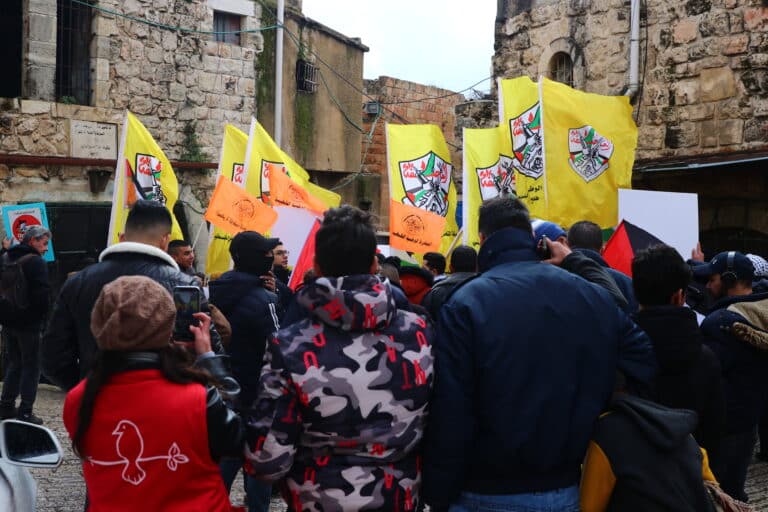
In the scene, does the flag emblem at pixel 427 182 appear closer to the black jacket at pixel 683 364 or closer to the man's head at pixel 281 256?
the man's head at pixel 281 256

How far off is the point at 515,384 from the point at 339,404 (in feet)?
1.86

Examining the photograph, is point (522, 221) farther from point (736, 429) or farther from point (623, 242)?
point (623, 242)

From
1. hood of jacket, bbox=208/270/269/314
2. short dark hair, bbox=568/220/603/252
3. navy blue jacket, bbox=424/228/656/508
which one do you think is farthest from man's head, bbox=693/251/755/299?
hood of jacket, bbox=208/270/269/314

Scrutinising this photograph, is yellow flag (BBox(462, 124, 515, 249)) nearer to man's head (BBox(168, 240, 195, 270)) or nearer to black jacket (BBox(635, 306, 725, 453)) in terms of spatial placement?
man's head (BBox(168, 240, 195, 270))

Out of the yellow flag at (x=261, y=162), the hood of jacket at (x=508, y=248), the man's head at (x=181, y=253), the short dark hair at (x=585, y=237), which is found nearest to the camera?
the hood of jacket at (x=508, y=248)

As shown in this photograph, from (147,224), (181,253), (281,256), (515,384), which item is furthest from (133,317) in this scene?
(281,256)

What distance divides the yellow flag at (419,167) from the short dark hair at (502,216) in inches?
217

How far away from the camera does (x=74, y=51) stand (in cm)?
1203

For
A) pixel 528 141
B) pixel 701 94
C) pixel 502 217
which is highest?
pixel 701 94

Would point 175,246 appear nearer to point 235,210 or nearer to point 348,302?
point 235,210

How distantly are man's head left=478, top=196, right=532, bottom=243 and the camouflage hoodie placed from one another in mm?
521

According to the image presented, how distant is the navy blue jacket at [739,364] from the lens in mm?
3990

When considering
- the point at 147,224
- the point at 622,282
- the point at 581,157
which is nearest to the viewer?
the point at 147,224

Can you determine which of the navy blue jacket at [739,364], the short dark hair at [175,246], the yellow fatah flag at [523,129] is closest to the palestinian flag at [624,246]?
the navy blue jacket at [739,364]
